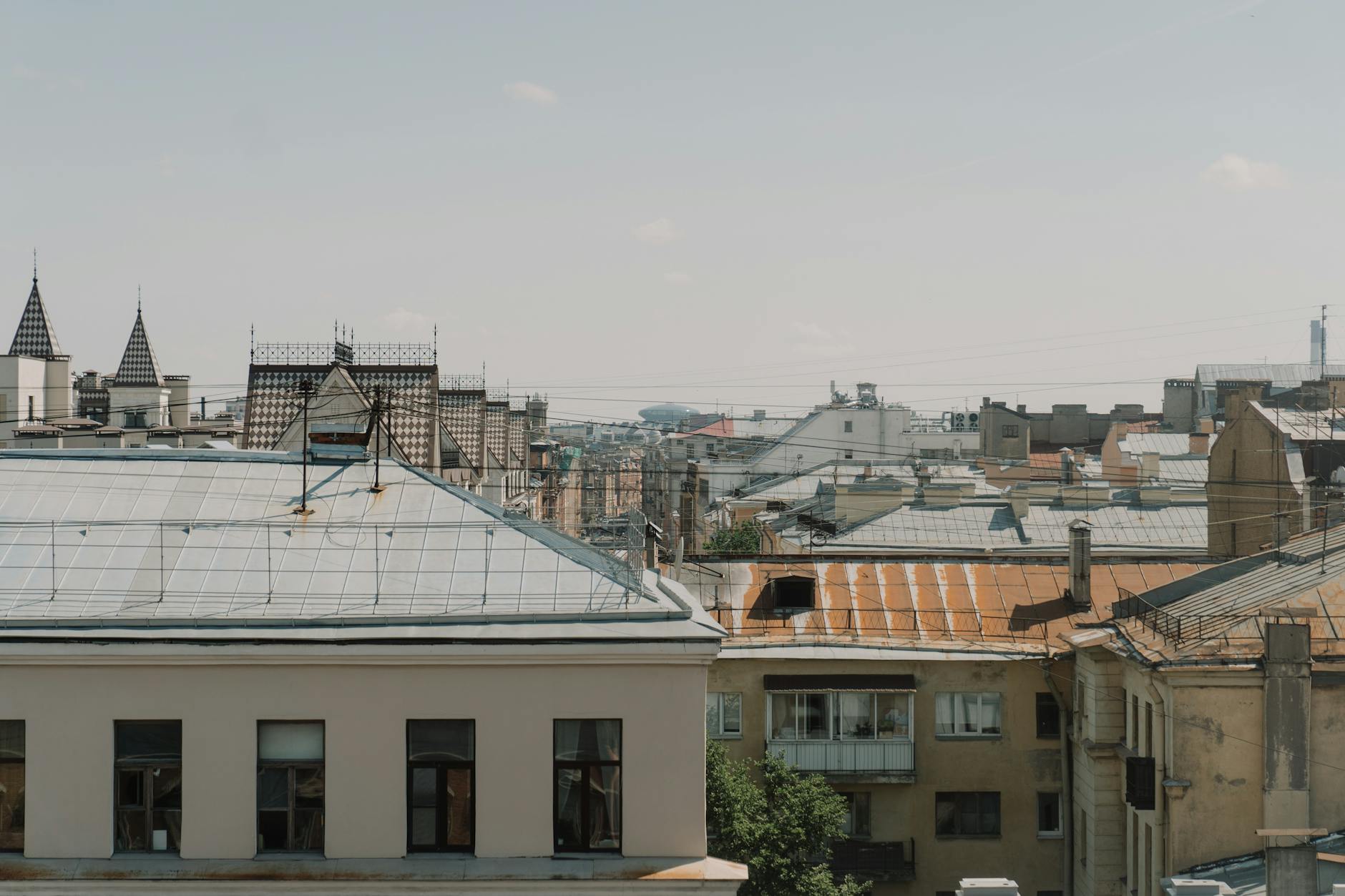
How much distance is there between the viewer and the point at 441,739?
15734mm

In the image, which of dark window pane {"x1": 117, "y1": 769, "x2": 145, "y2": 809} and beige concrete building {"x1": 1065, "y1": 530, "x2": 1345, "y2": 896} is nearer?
dark window pane {"x1": 117, "y1": 769, "x2": 145, "y2": 809}

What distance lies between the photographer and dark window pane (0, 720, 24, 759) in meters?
15.8

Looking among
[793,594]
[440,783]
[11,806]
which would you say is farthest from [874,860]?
[11,806]

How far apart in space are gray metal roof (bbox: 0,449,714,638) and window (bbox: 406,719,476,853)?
1.19 meters

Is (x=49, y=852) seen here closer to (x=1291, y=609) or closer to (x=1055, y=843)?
(x=1291, y=609)

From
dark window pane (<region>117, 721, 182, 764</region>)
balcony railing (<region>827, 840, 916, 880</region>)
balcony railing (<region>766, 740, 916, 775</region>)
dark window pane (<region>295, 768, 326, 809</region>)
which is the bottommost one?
balcony railing (<region>827, 840, 916, 880</region>)

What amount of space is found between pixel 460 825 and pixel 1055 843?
23.2 meters

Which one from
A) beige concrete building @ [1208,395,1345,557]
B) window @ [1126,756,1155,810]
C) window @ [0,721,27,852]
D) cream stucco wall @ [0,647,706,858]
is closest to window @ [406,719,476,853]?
cream stucco wall @ [0,647,706,858]

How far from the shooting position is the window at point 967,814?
3525 cm

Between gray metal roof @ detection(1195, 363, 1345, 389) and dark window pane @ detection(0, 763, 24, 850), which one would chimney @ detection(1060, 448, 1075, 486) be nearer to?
gray metal roof @ detection(1195, 363, 1345, 389)

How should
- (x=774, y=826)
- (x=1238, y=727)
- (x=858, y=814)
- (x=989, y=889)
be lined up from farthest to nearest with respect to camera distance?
(x=858, y=814)
(x=774, y=826)
(x=1238, y=727)
(x=989, y=889)

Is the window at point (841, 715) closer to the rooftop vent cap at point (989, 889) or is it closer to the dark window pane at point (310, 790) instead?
the rooftop vent cap at point (989, 889)

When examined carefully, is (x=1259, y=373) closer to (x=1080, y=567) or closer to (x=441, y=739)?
(x=1080, y=567)

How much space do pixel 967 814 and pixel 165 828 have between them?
23.9 meters
